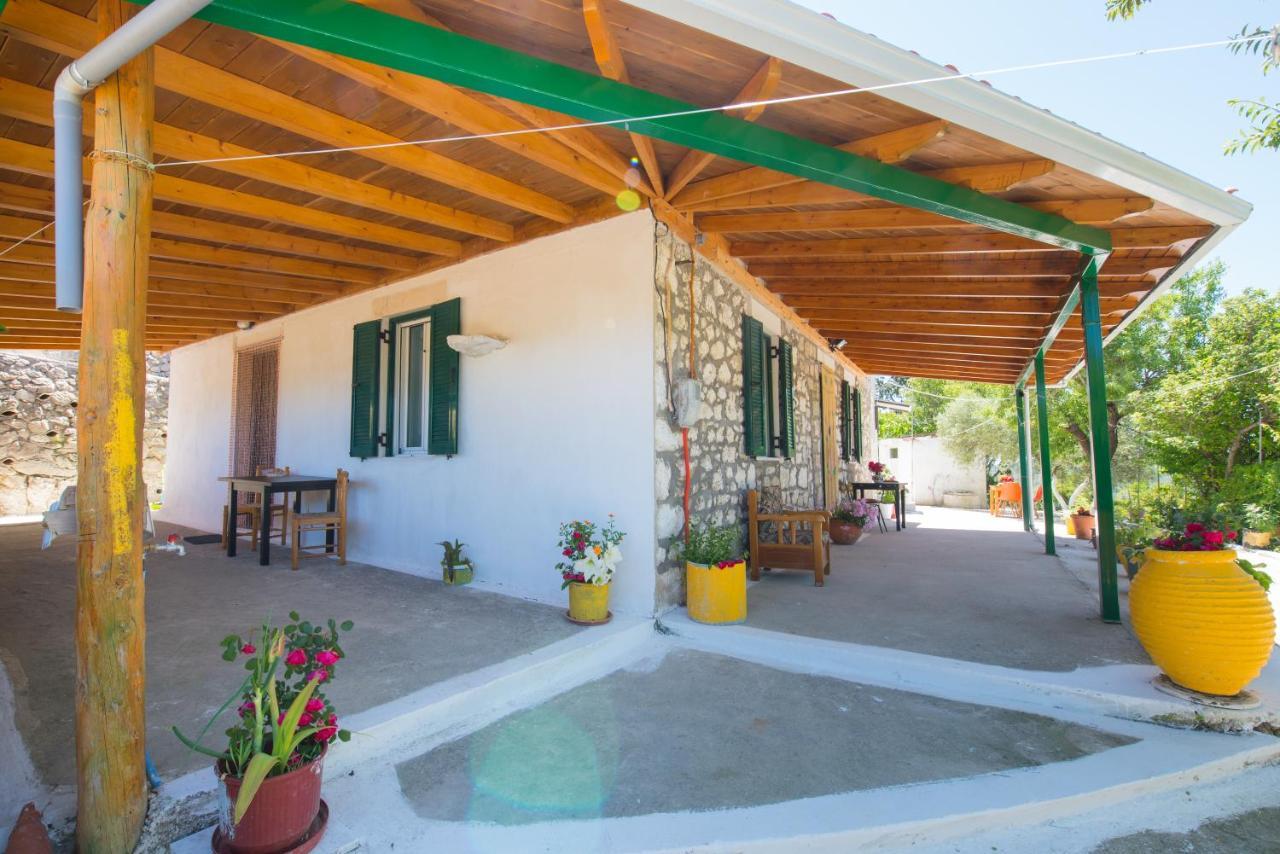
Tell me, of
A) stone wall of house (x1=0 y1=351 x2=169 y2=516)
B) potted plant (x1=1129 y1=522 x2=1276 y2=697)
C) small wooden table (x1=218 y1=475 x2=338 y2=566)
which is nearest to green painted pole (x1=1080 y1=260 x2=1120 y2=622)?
potted plant (x1=1129 y1=522 x2=1276 y2=697)

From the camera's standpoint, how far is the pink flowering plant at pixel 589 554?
12.4ft

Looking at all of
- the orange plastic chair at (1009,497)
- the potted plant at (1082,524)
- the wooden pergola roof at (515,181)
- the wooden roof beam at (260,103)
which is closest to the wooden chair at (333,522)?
the wooden pergola roof at (515,181)

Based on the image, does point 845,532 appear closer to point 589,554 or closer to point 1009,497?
point 589,554

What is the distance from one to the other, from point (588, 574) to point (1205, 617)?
2.97 m

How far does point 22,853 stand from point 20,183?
4.15 meters

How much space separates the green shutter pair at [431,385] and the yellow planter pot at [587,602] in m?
1.87

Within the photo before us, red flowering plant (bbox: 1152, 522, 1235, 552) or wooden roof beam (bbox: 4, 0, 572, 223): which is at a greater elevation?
wooden roof beam (bbox: 4, 0, 572, 223)

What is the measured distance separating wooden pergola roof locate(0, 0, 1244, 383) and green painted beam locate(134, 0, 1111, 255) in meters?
0.12

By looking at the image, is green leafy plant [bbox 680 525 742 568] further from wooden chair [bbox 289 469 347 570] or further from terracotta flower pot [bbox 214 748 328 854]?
wooden chair [bbox 289 469 347 570]

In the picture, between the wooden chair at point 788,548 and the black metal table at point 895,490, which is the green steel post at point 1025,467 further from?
the wooden chair at point 788,548

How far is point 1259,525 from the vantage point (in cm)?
962

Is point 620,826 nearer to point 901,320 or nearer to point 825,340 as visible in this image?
point 901,320

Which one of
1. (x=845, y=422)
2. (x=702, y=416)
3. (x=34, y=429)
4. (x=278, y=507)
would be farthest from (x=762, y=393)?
(x=34, y=429)

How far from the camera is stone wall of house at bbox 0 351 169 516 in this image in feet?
31.6
